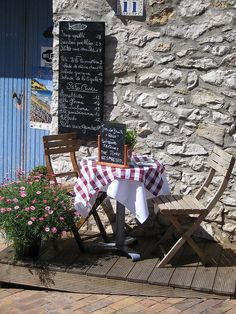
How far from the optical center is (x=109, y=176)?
14.9 feet

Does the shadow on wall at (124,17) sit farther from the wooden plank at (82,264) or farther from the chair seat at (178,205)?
the wooden plank at (82,264)

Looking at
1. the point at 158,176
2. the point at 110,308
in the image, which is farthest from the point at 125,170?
the point at 110,308

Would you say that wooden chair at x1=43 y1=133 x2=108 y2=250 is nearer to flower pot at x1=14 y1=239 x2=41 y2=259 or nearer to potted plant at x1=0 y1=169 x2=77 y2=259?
potted plant at x1=0 y1=169 x2=77 y2=259

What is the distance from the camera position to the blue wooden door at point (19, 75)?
6.56 metres

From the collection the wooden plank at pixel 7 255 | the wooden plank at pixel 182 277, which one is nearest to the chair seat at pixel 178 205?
the wooden plank at pixel 182 277

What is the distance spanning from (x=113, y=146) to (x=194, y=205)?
32.4 inches

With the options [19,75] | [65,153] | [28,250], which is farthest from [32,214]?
[19,75]

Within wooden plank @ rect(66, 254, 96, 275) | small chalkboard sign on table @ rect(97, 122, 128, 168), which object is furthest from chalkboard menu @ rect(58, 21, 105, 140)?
wooden plank @ rect(66, 254, 96, 275)

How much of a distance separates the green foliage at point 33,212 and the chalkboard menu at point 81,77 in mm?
1002

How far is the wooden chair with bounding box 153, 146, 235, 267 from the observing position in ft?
14.4

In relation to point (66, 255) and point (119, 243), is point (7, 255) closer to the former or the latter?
point (66, 255)

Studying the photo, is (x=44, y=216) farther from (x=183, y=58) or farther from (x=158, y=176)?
(x=183, y=58)

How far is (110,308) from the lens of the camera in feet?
13.5

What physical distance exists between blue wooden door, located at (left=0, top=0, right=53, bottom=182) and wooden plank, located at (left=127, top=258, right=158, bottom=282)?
244 centimetres
